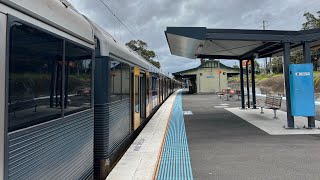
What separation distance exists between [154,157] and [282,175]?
7.99ft

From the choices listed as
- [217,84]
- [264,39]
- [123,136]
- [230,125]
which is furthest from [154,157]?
[217,84]

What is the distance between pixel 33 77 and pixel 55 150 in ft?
2.62

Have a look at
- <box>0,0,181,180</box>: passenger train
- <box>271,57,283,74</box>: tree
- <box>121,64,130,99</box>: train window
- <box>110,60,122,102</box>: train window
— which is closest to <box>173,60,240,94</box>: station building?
<box>271,57,283,74</box>: tree

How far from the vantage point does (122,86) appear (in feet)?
19.9

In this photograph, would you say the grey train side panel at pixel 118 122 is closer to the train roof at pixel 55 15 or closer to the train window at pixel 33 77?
the train roof at pixel 55 15

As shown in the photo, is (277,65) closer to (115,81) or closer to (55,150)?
(115,81)

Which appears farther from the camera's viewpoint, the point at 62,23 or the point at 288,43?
the point at 288,43

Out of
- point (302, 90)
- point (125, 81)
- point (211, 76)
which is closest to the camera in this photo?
point (125, 81)

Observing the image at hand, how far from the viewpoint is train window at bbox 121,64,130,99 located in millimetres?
6166

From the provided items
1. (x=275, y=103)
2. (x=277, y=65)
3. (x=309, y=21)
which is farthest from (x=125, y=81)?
(x=277, y=65)

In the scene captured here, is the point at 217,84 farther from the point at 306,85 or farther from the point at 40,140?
the point at 40,140

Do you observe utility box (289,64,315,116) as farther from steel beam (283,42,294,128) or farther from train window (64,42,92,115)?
train window (64,42,92,115)

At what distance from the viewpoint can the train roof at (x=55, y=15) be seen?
229 centimetres

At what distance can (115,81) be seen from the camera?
17.5 feet
